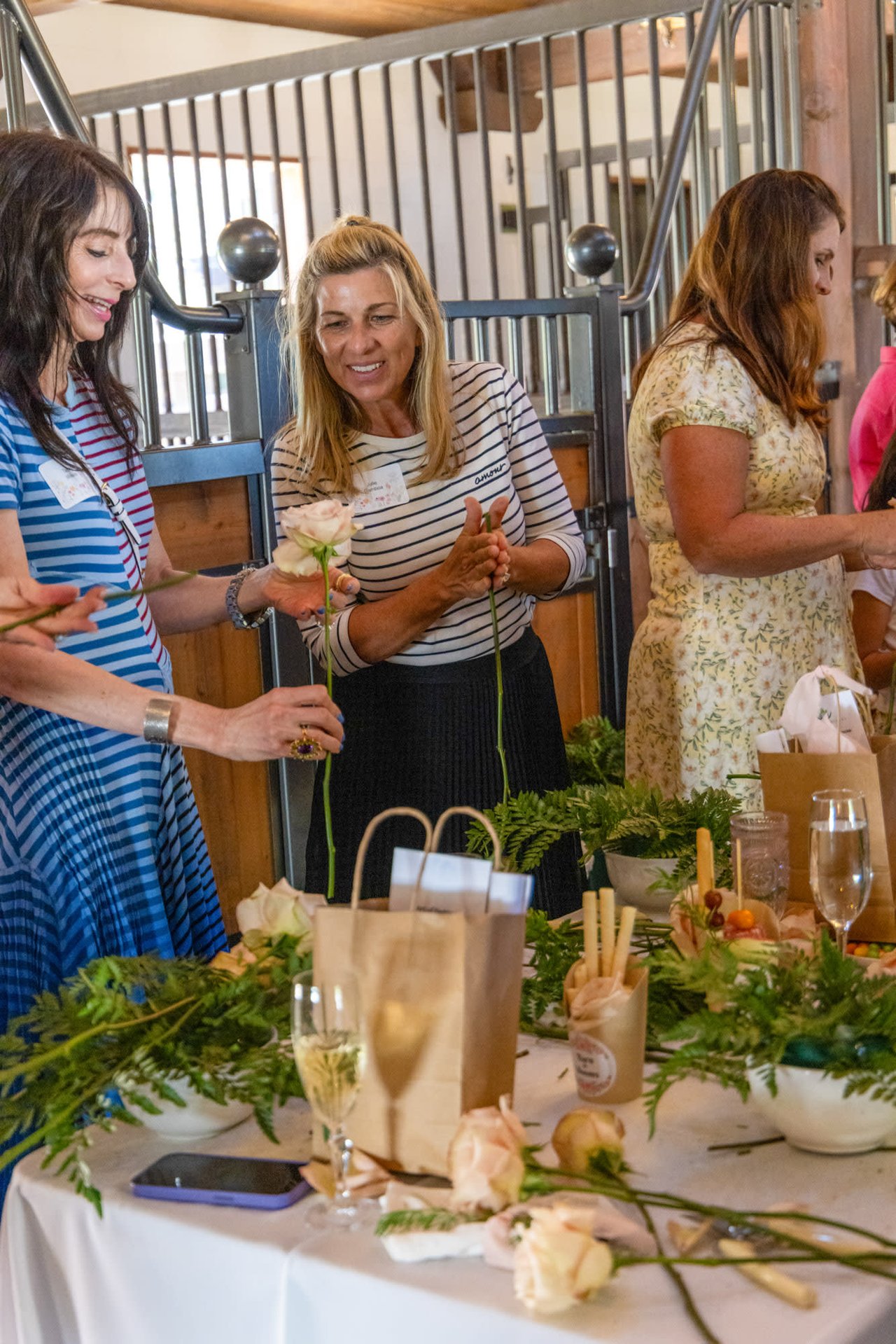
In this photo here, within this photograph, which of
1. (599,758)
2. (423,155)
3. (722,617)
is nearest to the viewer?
(722,617)

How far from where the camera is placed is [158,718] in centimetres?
157

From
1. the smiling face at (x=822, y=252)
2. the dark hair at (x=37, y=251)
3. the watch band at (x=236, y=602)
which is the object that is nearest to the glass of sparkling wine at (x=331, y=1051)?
the dark hair at (x=37, y=251)

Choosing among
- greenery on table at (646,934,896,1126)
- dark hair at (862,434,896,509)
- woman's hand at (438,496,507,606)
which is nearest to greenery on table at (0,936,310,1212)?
greenery on table at (646,934,896,1126)

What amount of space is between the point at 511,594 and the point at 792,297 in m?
0.59

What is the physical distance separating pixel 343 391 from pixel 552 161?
2.77 metres

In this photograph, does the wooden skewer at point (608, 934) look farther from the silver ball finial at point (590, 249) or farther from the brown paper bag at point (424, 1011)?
the silver ball finial at point (590, 249)

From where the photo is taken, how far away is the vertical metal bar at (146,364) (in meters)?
2.69

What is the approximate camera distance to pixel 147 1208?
1068mm

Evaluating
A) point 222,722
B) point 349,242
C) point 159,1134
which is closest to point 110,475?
point 222,722

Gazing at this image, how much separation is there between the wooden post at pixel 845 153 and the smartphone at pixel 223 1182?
157 inches

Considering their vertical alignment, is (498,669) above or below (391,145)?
below

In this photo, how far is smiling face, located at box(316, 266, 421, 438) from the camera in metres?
2.15

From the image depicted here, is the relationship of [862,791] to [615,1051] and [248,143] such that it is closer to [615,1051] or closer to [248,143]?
[615,1051]

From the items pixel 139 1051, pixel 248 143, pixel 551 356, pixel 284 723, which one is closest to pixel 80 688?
pixel 284 723
